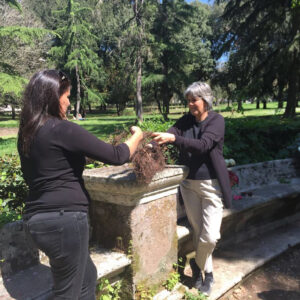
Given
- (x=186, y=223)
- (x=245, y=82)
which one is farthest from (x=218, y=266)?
(x=245, y=82)

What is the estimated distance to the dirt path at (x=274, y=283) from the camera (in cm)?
315

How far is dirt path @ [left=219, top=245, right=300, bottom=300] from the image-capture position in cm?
315

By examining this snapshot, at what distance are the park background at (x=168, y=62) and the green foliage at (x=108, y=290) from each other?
0.89 metres

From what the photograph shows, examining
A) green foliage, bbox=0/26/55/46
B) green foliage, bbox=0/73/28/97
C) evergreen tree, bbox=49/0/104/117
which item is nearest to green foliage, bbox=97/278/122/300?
green foliage, bbox=0/73/28/97

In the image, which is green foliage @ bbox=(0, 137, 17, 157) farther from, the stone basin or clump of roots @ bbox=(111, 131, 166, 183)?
clump of roots @ bbox=(111, 131, 166, 183)

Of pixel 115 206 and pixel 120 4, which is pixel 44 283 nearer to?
pixel 115 206

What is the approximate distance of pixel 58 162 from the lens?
65.7 inches

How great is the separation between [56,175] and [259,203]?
3057 mm

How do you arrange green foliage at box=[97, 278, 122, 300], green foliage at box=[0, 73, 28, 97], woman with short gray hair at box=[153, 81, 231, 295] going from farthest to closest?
green foliage at box=[0, 73, 28, 97] → woman with short gray hair at box=[153, 81, 231, 295] → green foliage at box=[97, 278, 122, 300]

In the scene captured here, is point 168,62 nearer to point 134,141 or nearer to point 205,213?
point 205,213

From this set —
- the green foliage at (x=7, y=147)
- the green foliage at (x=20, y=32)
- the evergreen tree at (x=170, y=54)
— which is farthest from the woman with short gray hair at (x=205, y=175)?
the evergreen tree at (x=170, y=54)

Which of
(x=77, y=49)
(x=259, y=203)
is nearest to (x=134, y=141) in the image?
(x=259, y=203)

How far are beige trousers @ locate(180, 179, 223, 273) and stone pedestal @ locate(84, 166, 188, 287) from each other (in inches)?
7.9

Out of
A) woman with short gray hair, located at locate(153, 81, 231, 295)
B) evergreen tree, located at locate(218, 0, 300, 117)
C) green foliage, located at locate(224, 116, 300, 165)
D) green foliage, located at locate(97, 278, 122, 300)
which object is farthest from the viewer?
evergreen tree, located at locate(218, 0, 300, 117)
